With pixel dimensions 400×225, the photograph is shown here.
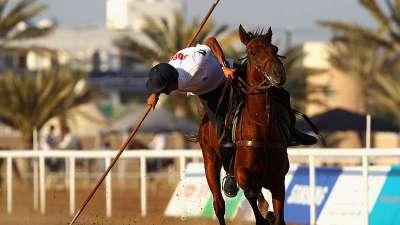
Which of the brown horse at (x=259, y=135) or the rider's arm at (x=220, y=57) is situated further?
the rider's arm at (x=220, y=57)

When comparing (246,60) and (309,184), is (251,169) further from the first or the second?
(309,184)

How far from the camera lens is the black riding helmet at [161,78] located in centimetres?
934

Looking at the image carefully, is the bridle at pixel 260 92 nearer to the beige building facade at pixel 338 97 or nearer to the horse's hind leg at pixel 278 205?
the horse's hind leg at pixel 278 205

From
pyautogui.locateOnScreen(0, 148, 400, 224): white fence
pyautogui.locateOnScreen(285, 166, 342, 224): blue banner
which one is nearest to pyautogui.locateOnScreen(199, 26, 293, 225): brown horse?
pyautogui.locateOnScreen(0, 148, 400, 224): white fence

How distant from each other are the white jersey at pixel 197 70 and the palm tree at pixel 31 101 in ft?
78.2

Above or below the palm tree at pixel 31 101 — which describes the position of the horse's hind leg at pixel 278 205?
below

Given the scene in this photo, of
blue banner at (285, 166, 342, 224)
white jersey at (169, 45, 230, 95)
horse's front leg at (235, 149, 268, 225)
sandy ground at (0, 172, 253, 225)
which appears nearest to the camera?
horse's front leg at (235, 149, 268, 225)

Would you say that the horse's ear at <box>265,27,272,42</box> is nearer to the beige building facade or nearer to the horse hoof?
the horse hoof

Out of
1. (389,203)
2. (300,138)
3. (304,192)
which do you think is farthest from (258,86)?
(304,192)

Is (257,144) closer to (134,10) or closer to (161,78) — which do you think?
Result: (161,78)

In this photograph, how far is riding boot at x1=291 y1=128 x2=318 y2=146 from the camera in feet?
33.9

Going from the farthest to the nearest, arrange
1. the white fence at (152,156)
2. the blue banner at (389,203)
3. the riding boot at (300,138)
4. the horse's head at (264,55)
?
the white fence at (152,156)
the blue banner at (389,203)
the riding boot at (300,138)
the horse's head at (264,55)

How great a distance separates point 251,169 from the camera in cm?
959

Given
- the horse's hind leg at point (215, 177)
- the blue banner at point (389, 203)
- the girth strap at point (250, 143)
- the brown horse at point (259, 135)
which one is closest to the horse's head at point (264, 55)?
the brown horse at point (259, 135)
